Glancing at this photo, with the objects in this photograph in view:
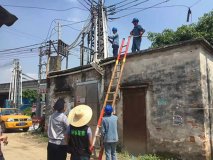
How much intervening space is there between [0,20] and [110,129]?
3.92 m

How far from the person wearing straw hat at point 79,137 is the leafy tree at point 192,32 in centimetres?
1479

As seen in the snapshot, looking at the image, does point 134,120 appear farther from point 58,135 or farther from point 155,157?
point 58,135

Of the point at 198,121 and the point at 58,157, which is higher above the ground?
the point at 198,121

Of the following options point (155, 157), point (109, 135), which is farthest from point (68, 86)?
point (109, 135)

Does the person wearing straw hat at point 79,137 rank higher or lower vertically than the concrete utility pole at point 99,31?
lower

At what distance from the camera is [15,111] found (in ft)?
67.5

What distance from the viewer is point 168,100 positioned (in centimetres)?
961

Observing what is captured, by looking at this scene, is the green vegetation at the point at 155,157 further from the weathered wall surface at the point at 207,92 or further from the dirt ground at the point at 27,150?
the dirt ground at the point at 27,150

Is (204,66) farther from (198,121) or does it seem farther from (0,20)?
(0,20)

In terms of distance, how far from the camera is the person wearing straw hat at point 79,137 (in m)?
5.52

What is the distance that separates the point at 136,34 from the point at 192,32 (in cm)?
873

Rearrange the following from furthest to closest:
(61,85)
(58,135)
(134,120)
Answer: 1. (61,85)
2. (134,120)
3. (58,135)

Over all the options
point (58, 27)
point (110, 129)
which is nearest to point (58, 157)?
point (110, 129)

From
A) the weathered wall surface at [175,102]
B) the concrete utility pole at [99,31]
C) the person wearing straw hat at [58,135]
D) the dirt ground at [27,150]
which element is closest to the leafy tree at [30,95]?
the concrete utility pole at [99,31]
